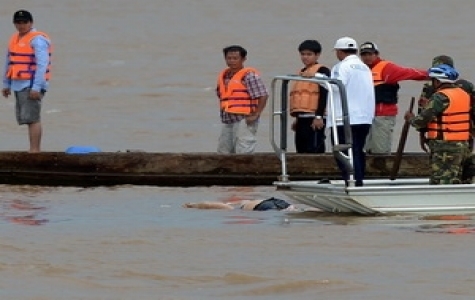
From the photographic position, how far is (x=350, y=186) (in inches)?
510

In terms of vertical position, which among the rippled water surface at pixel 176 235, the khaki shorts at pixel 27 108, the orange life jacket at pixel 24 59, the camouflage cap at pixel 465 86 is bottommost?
the rippled water surface at pixel 176 235

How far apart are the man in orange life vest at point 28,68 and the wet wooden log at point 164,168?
493 millimetres

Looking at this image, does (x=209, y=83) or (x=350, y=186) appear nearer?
(x=350, y=186)

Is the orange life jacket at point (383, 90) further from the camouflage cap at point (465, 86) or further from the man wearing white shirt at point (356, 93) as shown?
the camouflage cap at point (465, 86)

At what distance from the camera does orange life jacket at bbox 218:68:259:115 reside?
16.0m

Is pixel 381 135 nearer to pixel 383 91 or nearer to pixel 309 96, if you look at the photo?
pixel 383 91

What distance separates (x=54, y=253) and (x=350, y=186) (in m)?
2.79

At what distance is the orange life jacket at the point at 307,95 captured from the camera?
1524cm

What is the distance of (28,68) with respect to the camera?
16547 mm

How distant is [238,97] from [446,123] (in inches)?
132

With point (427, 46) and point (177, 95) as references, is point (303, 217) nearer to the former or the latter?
point (177, 95)

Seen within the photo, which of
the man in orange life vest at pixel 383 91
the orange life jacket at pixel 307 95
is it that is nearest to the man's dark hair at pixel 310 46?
the orange life jacket at pixel 307 95

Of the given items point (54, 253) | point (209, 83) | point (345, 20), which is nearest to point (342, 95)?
point (54, 253)

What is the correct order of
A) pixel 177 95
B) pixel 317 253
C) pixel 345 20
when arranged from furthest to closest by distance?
1. pixel 345 20
2. pixel 177 95
3. pixel 317 253
